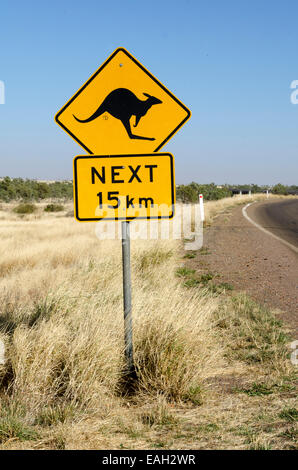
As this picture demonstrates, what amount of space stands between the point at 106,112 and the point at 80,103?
0.26m

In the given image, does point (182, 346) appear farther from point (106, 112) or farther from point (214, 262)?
point (214, 262)

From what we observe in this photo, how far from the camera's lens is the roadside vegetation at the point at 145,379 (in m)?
3.30

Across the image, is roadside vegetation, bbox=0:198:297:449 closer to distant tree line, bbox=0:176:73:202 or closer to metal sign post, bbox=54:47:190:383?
metal sign post, bbox=54:47:190:383

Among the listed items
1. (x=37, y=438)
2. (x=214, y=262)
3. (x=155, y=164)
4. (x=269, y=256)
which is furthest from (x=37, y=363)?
(x=269, y=256)

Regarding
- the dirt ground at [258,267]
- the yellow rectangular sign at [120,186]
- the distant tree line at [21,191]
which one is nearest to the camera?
the yellow rectangular sign at [120,186]

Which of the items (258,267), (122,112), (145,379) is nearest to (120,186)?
(122,112)

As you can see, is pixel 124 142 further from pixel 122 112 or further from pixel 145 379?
pixel 145 379

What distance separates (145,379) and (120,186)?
1668mm

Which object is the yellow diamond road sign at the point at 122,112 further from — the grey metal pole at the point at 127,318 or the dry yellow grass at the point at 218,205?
the dry yellow grass at the point at 218,205

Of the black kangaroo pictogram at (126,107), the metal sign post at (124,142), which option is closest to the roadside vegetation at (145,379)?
the metal sign post at (124,142)

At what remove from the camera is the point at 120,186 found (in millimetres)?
4242

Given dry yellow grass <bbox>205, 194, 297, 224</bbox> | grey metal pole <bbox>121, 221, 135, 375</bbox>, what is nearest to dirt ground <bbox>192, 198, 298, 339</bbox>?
grey metal pole <bbox>121, 221, 135, 375</bbox>

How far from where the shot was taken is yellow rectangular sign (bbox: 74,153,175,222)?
4.21 meters

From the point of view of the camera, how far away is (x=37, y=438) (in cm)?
325
